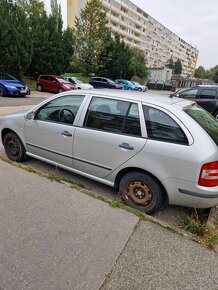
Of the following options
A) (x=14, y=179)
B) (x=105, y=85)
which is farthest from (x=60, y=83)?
(x=14, y=179)

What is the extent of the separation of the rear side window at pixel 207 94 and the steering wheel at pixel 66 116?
7.90 meters

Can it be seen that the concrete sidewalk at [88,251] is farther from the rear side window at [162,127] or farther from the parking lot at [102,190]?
the rear side window at [162,127]

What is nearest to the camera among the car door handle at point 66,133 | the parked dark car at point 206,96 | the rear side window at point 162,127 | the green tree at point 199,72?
the rear side window at point 162,127

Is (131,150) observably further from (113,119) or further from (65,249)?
(65,249)

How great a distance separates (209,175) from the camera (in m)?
2.30

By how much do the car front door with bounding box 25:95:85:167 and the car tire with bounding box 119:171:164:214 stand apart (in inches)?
39.8

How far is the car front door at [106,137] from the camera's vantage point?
2678mm

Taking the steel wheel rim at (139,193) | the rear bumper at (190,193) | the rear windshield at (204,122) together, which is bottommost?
the steel wheel rim at (139,193)

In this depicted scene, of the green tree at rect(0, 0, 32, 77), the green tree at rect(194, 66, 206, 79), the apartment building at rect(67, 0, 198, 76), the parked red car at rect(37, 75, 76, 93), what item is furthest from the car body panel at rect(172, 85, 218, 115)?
the green tree at rect(194, 66, 206, 79)

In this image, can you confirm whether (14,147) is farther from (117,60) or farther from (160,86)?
(160,86)

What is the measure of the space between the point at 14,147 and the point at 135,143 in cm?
260

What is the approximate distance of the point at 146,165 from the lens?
2551mm

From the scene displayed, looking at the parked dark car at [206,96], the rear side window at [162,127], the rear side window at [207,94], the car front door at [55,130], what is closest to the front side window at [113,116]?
the rear side window at [162,127]

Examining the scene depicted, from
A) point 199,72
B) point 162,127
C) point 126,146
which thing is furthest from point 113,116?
point 199,72
